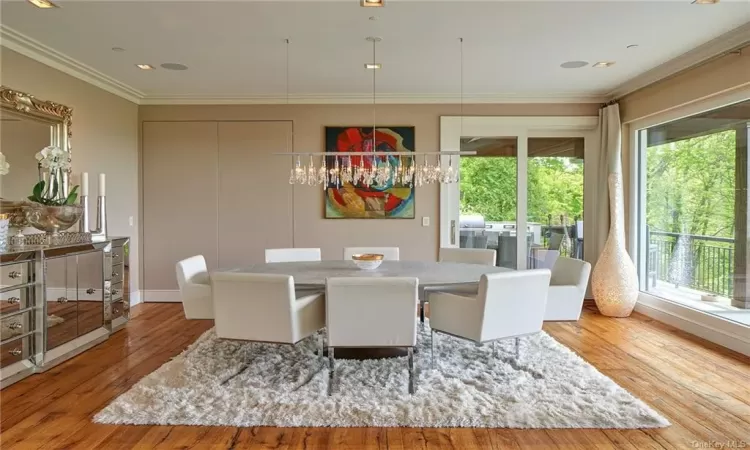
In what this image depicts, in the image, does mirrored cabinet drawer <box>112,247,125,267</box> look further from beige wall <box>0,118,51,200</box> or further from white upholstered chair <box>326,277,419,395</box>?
white upholstered chair <box>326,277,419,395</box>

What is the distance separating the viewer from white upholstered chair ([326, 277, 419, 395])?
2564 millimetres

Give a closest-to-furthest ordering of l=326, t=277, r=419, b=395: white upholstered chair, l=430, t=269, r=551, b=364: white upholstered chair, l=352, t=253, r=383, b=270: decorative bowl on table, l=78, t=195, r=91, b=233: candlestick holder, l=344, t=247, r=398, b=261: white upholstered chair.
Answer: l=326, t=277, r=419, b=395: white upholstered chair, l=430, t=269, r=551, b=364: white upholstered chair, l=352, t=253, r=383, b=270: decorative bowl on table, l=78, t=195, r=91, b=233: candlestick holder, l=344, t=247, r=398, b=261: white upholstered chair

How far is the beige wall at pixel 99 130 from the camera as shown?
3773mm

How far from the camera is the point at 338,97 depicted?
17.8ft

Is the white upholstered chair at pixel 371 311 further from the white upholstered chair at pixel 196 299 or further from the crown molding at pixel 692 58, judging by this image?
the crown molding at pixel 692 58

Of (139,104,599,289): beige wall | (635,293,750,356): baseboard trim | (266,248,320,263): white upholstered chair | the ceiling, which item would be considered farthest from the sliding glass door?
(266,248,320,263): white upholstered chair

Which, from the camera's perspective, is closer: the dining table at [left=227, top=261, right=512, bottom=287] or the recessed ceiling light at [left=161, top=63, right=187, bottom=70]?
the dining table at [left=227, top=261, right=512, bottom=287]

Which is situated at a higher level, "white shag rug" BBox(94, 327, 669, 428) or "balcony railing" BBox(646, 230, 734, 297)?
"balcony railing" BBox(646, 230, 734, 297)

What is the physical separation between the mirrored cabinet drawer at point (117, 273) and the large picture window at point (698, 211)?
17.4ft

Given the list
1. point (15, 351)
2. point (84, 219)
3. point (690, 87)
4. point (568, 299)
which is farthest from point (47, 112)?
point (690, 87)

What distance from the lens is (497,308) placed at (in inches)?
107

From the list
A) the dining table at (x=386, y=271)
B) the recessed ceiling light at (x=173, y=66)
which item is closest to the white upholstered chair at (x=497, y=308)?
the dining table at (x=386, y=271)

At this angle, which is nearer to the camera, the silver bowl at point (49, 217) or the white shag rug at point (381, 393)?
the white shag rug at point (381, 393)

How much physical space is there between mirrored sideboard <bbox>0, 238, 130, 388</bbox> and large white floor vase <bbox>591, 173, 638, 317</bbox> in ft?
15.9
